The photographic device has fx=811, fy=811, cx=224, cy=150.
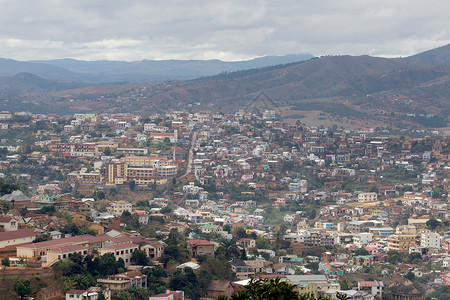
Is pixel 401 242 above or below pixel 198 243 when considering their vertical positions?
below

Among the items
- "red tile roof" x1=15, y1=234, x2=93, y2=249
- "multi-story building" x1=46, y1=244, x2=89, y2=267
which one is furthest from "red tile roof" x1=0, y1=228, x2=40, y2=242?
"multi-story building" x1=46, y1=244, x2=89, y2=267

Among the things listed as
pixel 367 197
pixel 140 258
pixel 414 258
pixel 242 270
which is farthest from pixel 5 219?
pixel 367 197

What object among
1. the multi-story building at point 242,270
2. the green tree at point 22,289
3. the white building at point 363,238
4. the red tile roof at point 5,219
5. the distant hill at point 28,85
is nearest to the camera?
the green tree at point 22,289

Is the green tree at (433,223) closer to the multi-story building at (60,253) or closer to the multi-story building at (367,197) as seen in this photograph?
the multi-story building at (367,197)

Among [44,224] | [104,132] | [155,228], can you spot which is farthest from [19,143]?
[44,224]

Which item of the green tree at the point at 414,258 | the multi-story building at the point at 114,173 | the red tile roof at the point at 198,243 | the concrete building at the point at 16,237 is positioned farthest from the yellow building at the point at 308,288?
the multi-story building at the point at 114,173

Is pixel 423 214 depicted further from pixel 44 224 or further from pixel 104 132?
pixel 104 132

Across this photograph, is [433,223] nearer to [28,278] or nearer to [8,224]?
[8,224]

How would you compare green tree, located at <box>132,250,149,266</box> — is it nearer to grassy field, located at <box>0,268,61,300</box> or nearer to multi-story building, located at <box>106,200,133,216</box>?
grassy field, located at <box>0,268,61,300</box>
